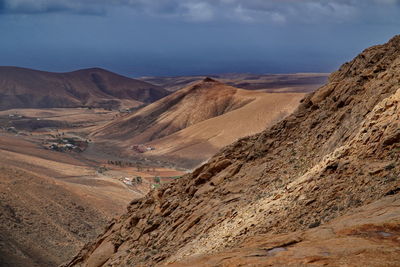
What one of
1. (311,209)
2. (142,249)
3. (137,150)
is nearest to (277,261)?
(311,209)

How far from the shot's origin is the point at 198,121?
262 ft

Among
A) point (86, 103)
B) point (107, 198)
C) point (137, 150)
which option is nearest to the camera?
point (107, 198)

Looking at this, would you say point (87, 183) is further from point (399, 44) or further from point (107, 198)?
point (399, 44)

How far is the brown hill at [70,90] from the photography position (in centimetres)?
12662

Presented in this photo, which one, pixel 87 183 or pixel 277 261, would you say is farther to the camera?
pixel 87 183

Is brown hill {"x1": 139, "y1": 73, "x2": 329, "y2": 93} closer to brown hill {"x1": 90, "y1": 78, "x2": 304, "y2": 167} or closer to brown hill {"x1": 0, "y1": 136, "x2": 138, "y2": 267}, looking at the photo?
brown hill {"x1": 90, "y1": 78, "x2": 304, "y2": 167}

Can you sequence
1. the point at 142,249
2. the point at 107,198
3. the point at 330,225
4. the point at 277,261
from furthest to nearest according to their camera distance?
the point at 107,198 < the point at 142,249 < the point at 330,225 < the point at 277,261

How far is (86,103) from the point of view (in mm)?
130750

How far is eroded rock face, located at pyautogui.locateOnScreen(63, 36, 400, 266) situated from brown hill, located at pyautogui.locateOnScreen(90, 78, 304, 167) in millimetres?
42413

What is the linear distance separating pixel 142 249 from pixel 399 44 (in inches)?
377

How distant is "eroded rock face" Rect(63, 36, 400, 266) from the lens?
31.8ft

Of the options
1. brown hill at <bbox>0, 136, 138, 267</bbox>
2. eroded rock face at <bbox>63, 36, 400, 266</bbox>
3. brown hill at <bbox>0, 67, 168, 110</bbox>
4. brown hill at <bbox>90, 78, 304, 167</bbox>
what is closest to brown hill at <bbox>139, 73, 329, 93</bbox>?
brown hill at <bbox>0, 67, 168, 110</bbox>

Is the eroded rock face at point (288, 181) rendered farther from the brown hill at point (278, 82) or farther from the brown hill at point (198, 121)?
the brown hill at point (278, 82)

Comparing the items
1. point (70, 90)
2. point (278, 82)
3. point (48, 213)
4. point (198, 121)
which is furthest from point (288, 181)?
point (278, 82)
